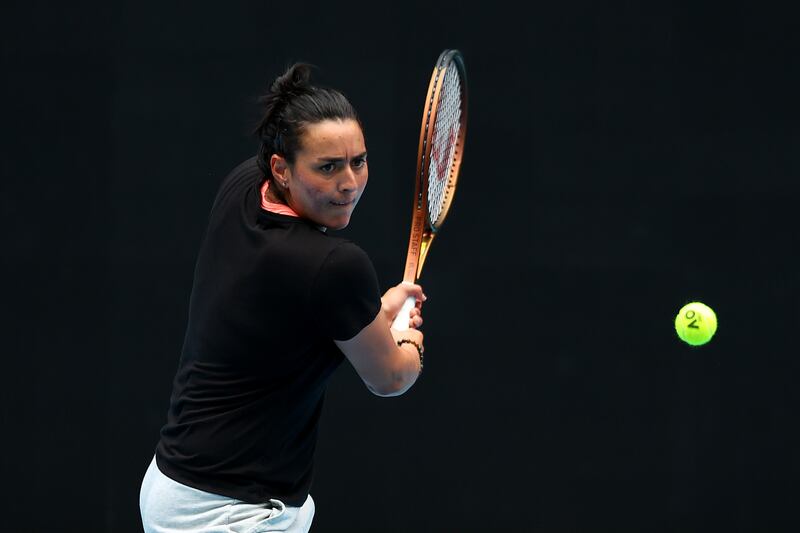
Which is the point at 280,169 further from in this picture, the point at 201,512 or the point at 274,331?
the point at 201,512

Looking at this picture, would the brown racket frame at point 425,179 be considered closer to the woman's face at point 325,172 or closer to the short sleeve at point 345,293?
the woman's face at point 325,172

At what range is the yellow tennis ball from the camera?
3764 mm

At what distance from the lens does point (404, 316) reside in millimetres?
2676

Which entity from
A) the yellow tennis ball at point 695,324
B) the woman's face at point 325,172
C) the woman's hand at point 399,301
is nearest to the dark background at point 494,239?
the yellow tennis ball at point 695,324

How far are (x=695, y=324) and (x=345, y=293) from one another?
1890mm

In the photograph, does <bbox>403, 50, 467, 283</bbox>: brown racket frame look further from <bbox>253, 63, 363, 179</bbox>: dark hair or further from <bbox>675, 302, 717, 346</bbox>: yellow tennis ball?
<bbox>675, 302, 717, 346</bbox>: yellow tennis ball

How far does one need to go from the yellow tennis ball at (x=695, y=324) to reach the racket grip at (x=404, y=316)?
4.42ft

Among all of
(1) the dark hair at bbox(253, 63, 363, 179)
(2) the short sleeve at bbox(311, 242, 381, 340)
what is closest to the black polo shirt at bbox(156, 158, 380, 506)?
(2) the short sleeve at bbox(311, 242, 381, 340)

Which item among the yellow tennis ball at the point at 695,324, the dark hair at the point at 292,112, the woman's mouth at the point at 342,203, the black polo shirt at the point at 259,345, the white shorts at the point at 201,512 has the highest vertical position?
the dark hair at the point at 292,112

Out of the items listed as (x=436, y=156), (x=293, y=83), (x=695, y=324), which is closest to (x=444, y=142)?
(x=436, y=156)

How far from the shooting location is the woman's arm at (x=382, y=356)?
2262 mm

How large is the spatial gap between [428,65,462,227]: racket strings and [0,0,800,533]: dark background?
0.80m

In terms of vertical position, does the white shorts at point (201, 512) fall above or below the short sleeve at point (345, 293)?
below

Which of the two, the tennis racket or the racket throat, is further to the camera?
the racket throat
